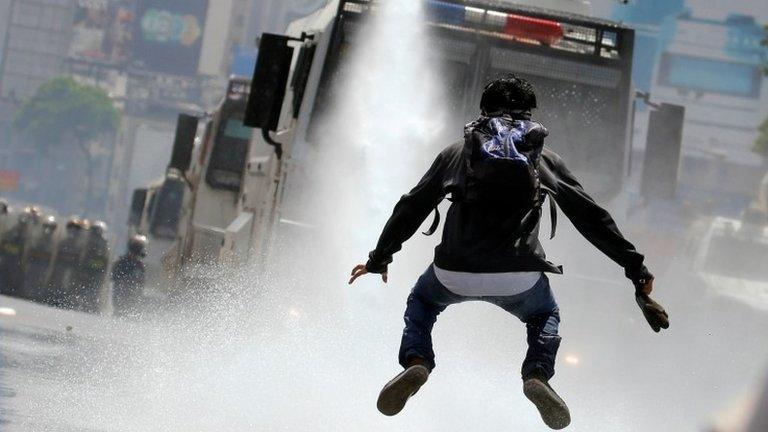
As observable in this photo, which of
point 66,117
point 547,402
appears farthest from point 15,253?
point 66,117

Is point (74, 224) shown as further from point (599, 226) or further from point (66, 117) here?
point (66, 117)

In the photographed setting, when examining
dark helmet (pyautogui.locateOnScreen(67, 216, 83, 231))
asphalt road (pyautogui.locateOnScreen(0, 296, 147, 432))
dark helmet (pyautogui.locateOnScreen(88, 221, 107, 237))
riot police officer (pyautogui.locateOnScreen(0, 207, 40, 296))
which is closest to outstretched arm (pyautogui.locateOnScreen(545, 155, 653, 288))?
asphalt road (pyautogui.locateOnScreen(0, 296, 147, 432))

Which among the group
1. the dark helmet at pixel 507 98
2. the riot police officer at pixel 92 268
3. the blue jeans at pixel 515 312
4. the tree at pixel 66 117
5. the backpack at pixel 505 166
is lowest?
the tree at pixel 66 117

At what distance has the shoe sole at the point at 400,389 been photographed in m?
5.77

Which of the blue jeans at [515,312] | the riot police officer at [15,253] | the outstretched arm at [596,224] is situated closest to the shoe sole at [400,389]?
the blue jeans at [515,312]

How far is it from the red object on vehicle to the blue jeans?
4.34 m

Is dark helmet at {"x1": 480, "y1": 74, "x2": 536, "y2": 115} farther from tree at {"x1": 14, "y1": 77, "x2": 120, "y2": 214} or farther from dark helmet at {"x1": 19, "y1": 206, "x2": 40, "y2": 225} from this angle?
tree at {"x1": 14, "y1": 77, "x2": 120, "y2": 214}

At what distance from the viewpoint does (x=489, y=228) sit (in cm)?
582

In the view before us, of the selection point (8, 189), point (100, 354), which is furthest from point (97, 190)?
point (100, 354)

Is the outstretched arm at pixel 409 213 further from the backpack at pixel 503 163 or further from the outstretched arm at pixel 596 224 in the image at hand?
the outstretched arm at pixel 596 224

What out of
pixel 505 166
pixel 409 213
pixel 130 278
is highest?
pixel 505 166

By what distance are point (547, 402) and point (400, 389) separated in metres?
0.55

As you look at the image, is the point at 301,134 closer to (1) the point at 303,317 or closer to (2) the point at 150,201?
(1) the point at 303,317

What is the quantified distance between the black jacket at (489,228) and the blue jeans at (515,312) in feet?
0.43
